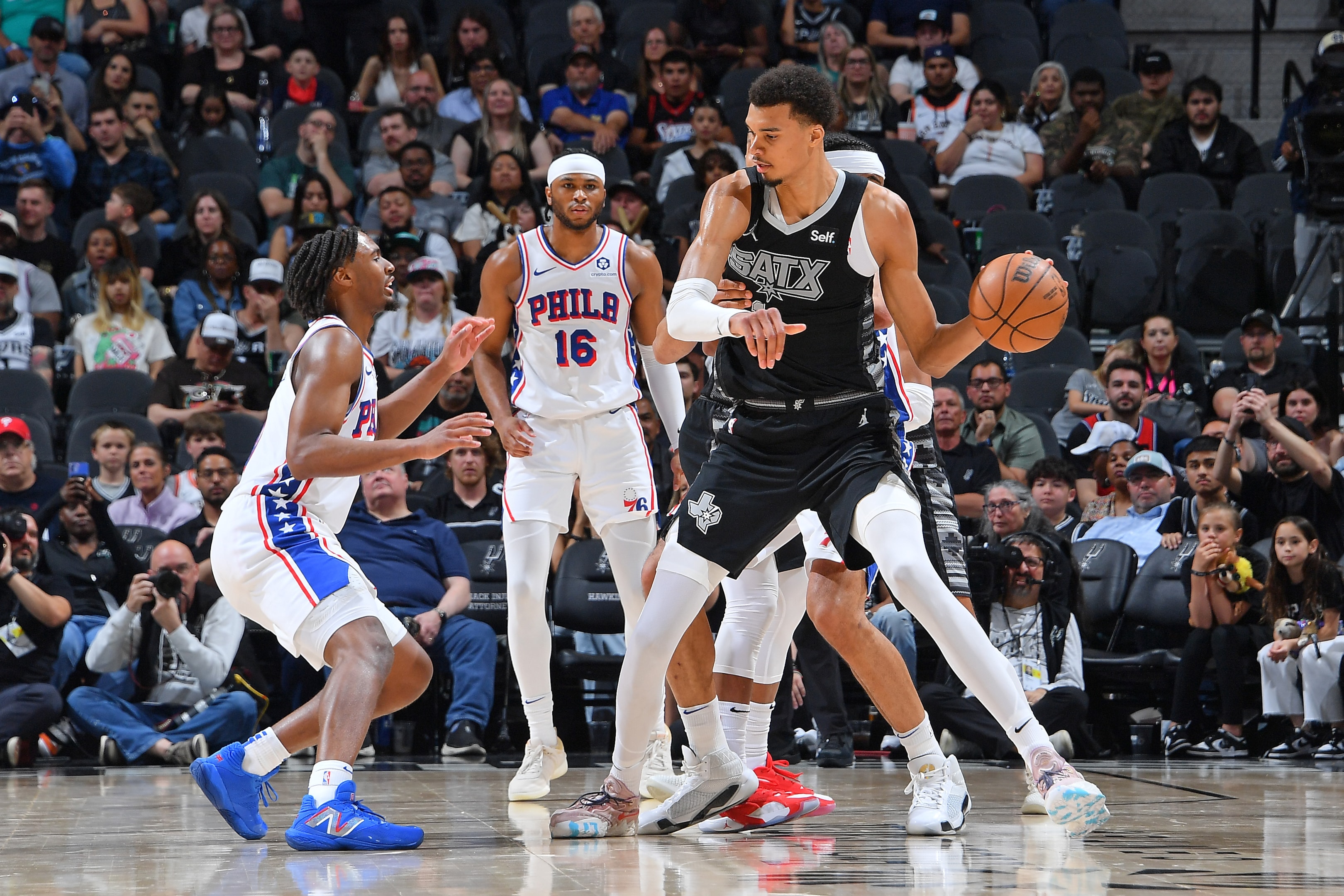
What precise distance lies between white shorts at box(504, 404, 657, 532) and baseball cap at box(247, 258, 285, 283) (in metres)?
4.96

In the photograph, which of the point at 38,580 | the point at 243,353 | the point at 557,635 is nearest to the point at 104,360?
the point at 243,353

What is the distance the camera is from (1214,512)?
25.9 feet

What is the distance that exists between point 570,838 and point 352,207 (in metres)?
8.46

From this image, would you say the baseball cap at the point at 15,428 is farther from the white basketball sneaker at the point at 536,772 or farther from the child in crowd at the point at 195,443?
the white basketball sneaker at the point at 536,772

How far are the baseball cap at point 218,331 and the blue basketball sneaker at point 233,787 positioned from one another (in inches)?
232

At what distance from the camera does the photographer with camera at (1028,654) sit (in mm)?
7344

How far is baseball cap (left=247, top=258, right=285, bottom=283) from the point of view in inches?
399

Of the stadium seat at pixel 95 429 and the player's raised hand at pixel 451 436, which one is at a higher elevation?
the stadium seat at pixel 95 429

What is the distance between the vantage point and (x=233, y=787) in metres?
4.13

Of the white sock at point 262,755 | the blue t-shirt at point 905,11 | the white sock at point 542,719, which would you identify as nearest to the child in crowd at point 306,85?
the blue t-shirt at point 905,11

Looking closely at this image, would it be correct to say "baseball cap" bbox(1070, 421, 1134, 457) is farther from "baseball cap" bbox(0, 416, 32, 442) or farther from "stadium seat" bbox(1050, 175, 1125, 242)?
"baseball cap" bbox(0, 416, 32, 442)

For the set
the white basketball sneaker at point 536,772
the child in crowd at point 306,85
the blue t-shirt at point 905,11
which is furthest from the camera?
the blue t-shirt at point 905,11

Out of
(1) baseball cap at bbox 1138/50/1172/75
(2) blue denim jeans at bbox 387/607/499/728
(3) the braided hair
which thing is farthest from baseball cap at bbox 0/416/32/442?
(1) baseball cap at bbox 1138/50/1172/75

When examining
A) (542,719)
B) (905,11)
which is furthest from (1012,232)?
(542,719)
